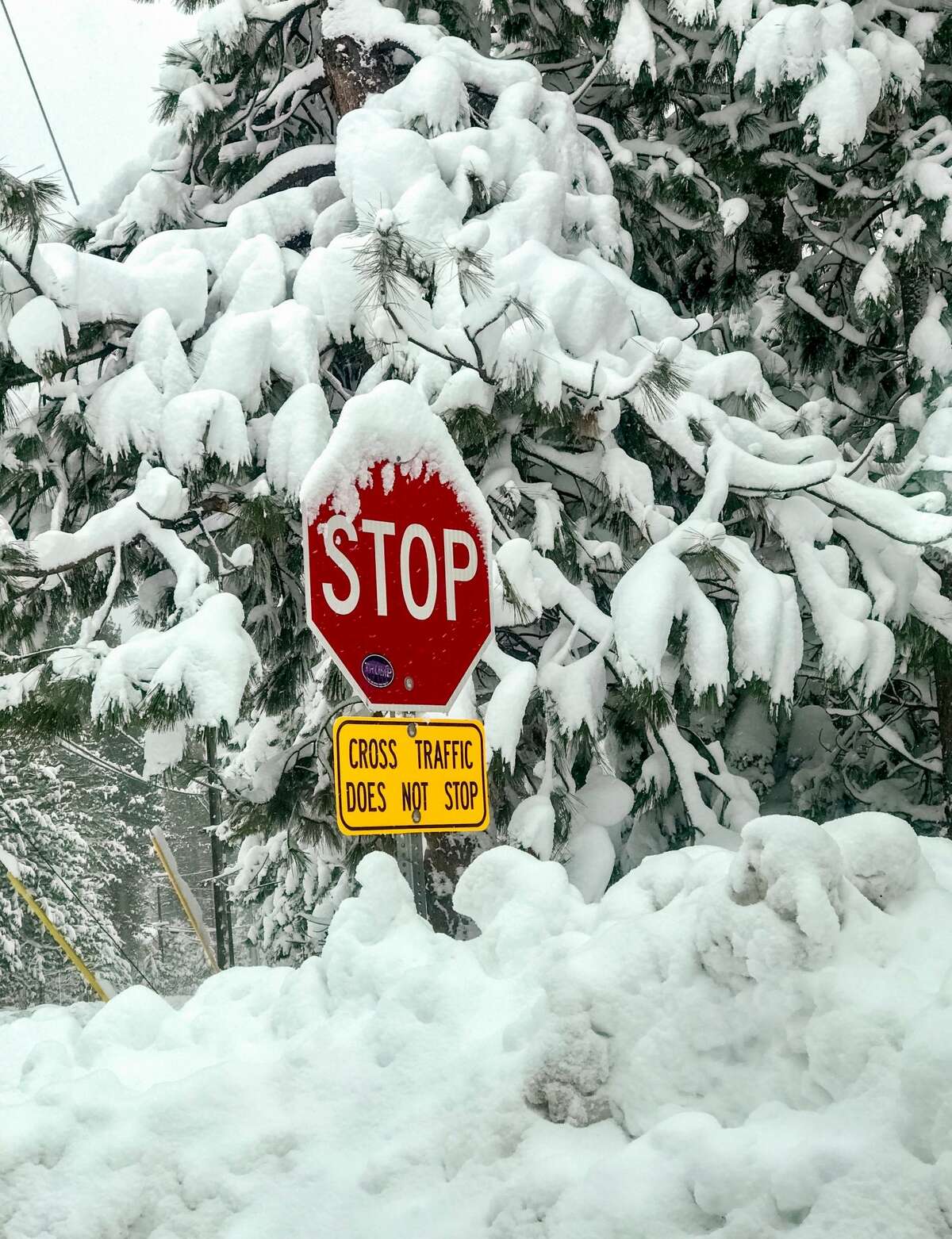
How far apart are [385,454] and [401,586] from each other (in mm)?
382

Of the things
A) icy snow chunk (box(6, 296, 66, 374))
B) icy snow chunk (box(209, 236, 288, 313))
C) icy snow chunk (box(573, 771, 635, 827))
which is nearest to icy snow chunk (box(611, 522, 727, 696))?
icy snow chunk (box(573, 771, 635, 827))

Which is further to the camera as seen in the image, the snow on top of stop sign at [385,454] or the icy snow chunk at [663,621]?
the icy snow chunk at [663,621]

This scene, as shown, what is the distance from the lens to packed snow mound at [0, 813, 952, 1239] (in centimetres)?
210

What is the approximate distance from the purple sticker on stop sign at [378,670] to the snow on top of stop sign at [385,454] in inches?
14.9

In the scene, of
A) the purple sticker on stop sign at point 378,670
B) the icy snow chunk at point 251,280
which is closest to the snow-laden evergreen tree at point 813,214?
the icy snow chunk at point 251,280

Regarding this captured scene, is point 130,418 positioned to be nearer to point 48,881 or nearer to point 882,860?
point 882,860

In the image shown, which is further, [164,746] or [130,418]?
[130,418]

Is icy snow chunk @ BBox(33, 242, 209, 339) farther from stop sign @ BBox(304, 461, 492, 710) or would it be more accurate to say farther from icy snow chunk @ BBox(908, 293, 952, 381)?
icy snow chunk @ BBox(908, 293, 952, 381)

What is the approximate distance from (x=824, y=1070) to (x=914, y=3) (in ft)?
19.4

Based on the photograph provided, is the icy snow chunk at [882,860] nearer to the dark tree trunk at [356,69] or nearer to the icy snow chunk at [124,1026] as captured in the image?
the icy snow chunk at [124,1026]

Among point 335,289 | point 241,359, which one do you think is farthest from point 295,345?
point 335,289

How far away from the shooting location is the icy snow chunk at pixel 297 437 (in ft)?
14.9

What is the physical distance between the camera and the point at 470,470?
5.25 meters

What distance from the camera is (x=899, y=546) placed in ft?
15.8
